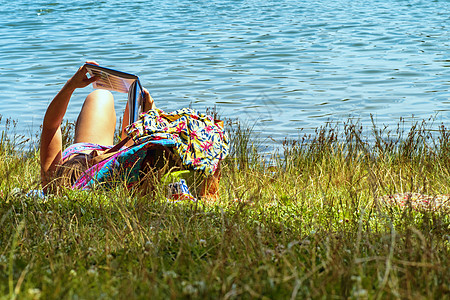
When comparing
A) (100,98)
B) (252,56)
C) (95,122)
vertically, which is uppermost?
(252,56)

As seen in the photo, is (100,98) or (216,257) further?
(100,98)

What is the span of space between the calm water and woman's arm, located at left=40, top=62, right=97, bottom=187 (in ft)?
13.7

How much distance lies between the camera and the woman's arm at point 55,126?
173 inches

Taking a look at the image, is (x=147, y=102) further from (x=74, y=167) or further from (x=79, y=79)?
(x=74, y=167)

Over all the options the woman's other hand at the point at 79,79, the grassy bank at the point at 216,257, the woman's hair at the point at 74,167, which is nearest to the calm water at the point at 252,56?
the woman's hair at the point at 74,167

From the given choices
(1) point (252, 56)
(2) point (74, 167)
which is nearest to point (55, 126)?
(2) point (74, 167)

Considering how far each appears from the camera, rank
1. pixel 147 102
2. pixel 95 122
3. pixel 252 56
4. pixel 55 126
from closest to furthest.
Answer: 1. pixel 55 126
2. pixel 147 102
3. pixel 95 122
4. pixel 252 56

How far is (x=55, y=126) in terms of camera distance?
4570 mm

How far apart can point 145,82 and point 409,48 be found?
22.8 feet

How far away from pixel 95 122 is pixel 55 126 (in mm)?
632

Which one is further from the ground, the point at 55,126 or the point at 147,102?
the point at 147,102

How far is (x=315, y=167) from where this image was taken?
593 cm

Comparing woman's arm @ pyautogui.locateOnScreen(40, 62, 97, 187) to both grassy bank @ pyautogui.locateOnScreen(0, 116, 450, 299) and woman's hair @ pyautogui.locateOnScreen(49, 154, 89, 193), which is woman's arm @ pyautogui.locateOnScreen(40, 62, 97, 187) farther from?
grassy bank @ pyautogui.locateOnScreen(0, 116, 450, 299)

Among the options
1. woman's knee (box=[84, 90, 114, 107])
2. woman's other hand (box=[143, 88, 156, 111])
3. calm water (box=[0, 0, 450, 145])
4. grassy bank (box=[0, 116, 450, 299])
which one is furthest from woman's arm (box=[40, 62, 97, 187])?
calm water (box=[0, 0, 450, 145])
